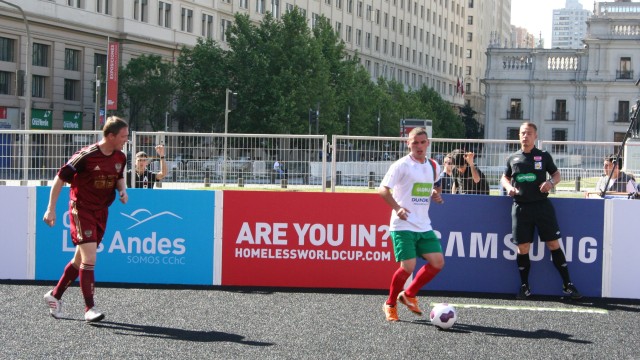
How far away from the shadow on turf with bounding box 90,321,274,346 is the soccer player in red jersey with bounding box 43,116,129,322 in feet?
0.77

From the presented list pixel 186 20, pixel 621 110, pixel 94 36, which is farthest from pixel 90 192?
pixel 621 110

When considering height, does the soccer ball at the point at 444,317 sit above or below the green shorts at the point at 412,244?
below

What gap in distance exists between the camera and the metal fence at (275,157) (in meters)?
11.9

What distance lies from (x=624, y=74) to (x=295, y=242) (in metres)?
86.4

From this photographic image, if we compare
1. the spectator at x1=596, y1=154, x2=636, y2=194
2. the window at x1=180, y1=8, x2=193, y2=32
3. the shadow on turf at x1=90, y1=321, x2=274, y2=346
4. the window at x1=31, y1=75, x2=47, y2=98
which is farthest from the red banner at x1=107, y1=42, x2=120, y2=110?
the shadow on turf at x1=90, y1=321, x2=274, y2=346

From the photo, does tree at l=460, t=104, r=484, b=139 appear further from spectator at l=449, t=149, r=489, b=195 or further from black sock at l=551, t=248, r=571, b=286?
black sock at l=551, t=248, r=571, b=286

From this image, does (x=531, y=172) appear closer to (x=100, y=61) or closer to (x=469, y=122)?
(x=100, y=61)

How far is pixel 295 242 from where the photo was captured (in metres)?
10.8

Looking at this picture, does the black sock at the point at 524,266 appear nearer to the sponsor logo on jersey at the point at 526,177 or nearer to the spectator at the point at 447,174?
the sponsor logo on jersey at the point at 526,177

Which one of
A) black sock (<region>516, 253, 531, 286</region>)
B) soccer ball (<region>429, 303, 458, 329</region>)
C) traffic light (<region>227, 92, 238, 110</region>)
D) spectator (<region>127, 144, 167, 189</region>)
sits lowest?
soccer ball (<region>429, 303, 458, 329</region>)

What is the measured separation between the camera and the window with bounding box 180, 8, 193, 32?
64.5 m

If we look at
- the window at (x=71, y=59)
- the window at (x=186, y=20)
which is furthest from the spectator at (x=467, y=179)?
the window at (x=186, y=20)

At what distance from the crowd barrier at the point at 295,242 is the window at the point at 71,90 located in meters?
46.1

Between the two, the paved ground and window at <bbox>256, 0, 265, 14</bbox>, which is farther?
window at <bbox>256, 0, 265, 14</bbox>
